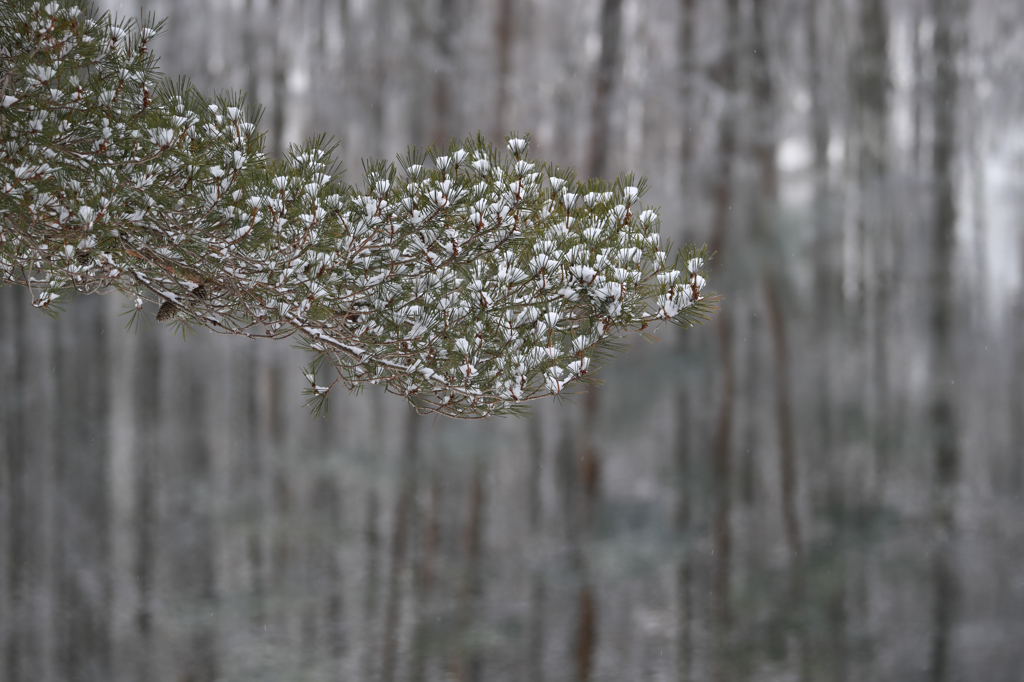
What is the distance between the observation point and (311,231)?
1.13m

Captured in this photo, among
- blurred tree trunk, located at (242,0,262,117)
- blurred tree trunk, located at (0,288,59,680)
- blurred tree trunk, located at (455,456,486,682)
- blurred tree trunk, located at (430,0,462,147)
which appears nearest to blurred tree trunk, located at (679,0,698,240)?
blurred tree trunk, located at (430,0,462,147)

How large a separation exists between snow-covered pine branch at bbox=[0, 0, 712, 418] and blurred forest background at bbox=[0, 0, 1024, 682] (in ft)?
5.74

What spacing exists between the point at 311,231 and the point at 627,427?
200 centimetres

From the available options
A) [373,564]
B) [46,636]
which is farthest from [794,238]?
[46,636]

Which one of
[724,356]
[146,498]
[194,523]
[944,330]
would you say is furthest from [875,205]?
[146,498]

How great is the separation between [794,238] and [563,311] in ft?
6.74

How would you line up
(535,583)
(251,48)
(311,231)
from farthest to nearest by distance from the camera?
1. (251,48)
2. (535,583)
3. (311,231)

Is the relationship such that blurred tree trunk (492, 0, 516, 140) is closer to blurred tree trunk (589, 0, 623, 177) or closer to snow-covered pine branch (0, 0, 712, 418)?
blurred tree trunk (589, 0, 623, 177)

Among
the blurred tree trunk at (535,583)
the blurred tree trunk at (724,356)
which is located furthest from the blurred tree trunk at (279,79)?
the blurred tree trunk at (724,356)

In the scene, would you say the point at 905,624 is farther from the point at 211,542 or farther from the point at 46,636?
the point at 46,636

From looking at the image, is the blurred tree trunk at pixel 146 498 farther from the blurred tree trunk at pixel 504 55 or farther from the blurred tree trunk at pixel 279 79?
the blurred tree trunk at pixel 504 55

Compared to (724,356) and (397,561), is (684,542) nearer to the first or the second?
(724,356)

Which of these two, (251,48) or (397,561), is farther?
(251,48)

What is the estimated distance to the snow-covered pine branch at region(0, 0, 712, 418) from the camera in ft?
Result: 3.50
